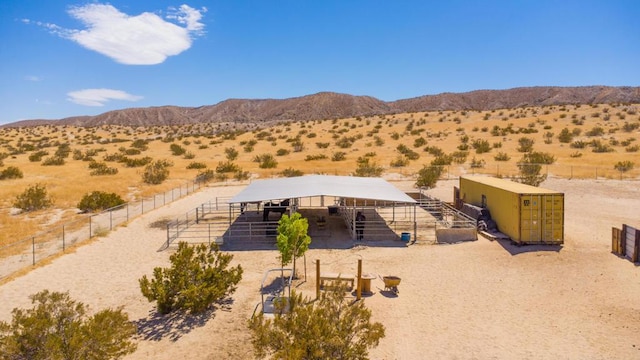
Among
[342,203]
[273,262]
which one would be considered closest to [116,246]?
[273,262]

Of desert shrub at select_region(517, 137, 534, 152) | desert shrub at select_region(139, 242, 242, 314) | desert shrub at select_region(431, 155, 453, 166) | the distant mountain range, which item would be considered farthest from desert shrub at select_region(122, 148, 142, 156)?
the distant mountain range

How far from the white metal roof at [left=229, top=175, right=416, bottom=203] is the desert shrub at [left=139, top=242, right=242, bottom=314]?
7061 mm

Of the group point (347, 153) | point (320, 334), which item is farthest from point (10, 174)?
point (320, 334)

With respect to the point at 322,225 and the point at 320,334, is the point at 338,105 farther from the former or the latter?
the point at 320,334

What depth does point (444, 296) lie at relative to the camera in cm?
1341

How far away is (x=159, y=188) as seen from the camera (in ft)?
119

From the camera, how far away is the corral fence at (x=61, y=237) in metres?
16.9

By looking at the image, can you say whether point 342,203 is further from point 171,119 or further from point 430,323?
point 171,119

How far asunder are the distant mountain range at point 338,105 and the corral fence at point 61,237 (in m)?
99.9

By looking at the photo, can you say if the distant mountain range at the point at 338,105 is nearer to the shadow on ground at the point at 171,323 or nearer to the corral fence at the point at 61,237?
the corral fence at the point at 61,237

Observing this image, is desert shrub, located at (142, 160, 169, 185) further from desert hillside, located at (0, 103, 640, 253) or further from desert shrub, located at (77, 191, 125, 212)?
desert shrub, located at (77, 191, 125, 212)

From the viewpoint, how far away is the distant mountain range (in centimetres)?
13075

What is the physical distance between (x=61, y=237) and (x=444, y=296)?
19.6 meters

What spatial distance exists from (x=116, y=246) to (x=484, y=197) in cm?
2027
